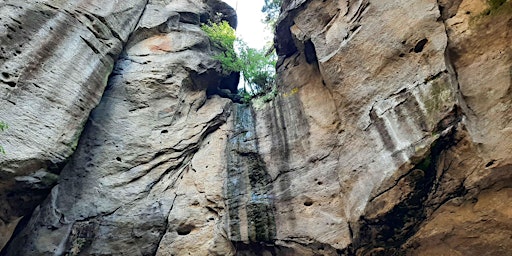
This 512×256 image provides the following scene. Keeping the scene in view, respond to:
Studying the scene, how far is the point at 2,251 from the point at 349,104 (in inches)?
333

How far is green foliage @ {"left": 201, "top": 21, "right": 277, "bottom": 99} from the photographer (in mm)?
12367

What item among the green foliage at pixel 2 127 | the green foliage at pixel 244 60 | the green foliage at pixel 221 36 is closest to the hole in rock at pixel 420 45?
the green foliage at pixel 244 60

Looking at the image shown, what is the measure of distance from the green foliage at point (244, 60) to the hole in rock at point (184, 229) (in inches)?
183

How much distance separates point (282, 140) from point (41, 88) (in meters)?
5.81

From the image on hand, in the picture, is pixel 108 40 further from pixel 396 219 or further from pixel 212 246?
pixel 396 219

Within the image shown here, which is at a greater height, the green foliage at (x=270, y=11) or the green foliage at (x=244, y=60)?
the green foliage at (x=270, y=11)

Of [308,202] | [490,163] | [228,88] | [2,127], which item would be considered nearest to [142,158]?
[2,127]

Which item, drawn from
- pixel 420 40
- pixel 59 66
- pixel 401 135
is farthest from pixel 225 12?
pixel 401 135

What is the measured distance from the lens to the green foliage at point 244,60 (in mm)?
12367

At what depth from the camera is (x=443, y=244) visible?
6230mm

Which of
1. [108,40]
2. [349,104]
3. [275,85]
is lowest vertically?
[349,104]

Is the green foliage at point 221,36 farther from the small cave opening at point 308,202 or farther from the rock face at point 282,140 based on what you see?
the small cave opening at point 308,202

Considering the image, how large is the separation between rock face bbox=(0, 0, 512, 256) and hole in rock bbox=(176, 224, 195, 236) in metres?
0.02

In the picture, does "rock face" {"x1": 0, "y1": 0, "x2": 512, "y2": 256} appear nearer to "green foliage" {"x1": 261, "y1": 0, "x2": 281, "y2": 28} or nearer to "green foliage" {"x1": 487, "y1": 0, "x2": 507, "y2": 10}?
"green foliage" {"x1": 487, "y1": 0, "x2": 507, "y2": 10}
